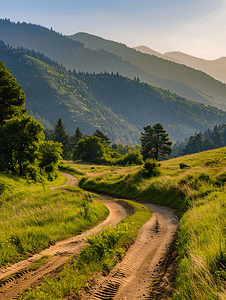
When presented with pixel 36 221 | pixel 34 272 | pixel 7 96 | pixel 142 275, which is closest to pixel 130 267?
pixel 142 275

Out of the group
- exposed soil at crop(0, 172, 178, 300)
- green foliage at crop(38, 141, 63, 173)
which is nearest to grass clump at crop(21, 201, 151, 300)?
exposed soil at crop(0, 172, 178, 300)

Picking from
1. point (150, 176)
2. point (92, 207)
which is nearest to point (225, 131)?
point (150, 176)

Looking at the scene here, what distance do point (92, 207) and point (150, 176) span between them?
Answer: 564 inches

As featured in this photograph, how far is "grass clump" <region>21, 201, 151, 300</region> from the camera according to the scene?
14.6 feet

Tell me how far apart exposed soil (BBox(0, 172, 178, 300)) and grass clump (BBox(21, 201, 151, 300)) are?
24cm

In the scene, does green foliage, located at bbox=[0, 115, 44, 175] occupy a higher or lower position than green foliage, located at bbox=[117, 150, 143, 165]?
higher

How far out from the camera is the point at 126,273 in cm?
550

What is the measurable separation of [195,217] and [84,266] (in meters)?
5.15

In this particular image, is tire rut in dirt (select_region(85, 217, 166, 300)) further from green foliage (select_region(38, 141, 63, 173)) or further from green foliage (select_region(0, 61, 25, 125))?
green foliage (select_region(0, 61, 25, 125))

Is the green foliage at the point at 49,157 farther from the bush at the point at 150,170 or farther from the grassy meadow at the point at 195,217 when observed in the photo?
the bush at the point at 150,170

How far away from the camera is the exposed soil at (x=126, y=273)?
14.8 feet

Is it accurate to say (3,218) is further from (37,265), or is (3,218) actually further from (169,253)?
(169,253)

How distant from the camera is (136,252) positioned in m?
7.06

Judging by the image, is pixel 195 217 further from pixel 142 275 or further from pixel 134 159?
pixel 134 159
